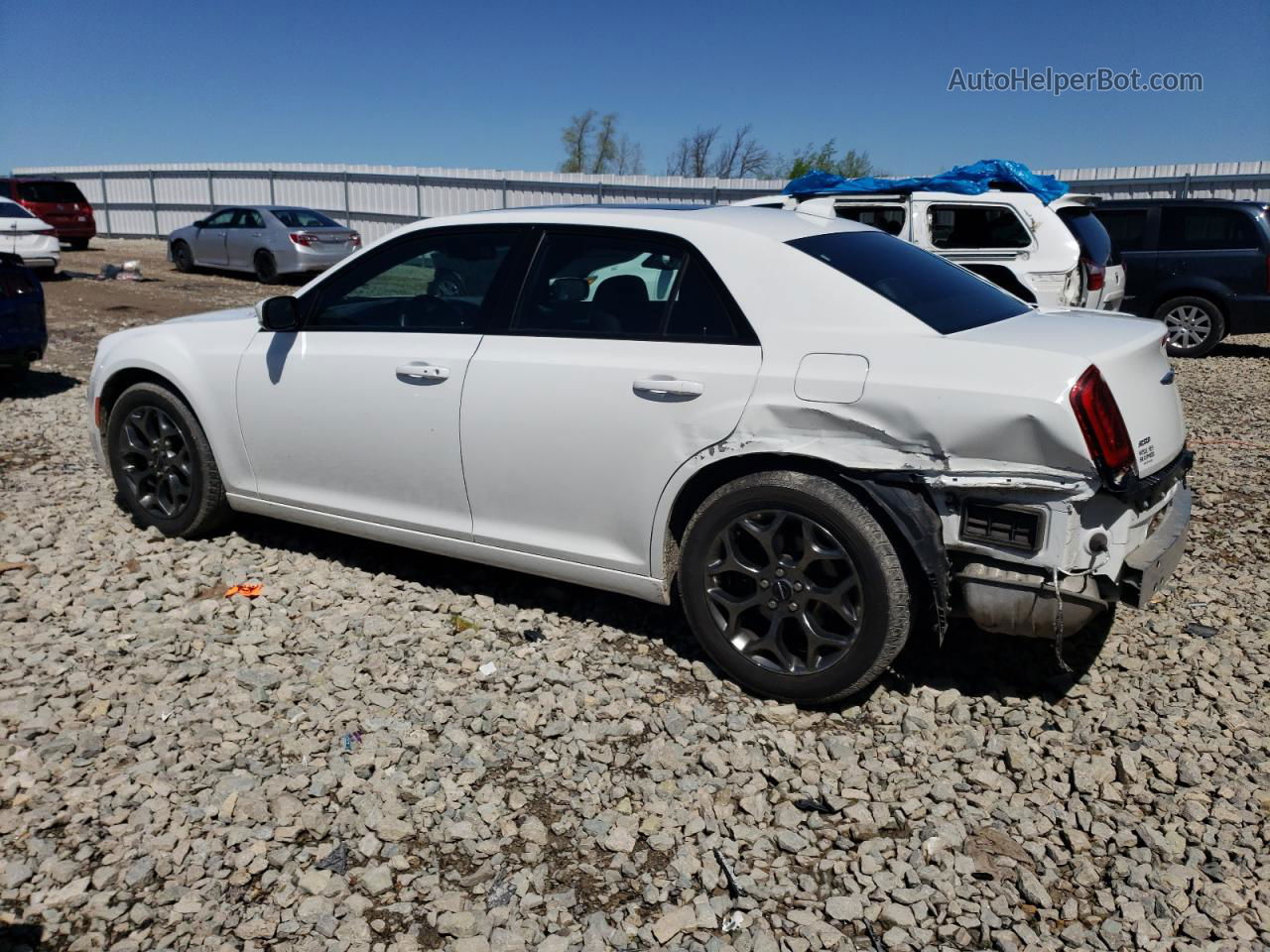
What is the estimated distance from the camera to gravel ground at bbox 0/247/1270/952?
2730 mm

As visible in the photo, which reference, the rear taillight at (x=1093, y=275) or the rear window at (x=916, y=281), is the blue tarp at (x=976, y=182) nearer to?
the rear taillight at (x=1093, y=275)

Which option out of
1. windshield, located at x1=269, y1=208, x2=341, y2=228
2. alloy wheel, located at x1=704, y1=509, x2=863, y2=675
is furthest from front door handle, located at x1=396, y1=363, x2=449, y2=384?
windshield, located at x1=269, y1=208, x2=341, y2=228

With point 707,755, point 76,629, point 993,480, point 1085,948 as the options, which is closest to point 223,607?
point 76,629

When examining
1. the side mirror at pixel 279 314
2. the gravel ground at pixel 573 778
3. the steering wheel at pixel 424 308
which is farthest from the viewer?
the side mirror at pixel 279 314

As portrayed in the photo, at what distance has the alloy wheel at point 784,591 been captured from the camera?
3500 millimetres

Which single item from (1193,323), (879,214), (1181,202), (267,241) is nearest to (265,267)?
(267,241)

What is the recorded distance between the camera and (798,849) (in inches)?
118

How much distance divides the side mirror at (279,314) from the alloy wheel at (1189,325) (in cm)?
1072

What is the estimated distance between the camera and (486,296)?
4266 millimetres

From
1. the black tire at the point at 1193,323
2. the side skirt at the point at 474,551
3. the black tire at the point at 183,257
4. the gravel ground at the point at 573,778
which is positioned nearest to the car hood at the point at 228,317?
the side skirt at the point at 474,551

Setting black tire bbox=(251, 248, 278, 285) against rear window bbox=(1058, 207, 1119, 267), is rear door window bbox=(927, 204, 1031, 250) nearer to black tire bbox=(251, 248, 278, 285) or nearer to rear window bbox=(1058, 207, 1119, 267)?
rear window bbox=(1058, 207, 1119, 267)

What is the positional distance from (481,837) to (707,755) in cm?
81

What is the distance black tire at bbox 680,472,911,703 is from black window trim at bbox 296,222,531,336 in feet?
4.16

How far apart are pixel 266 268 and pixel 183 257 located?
9.21 ft
